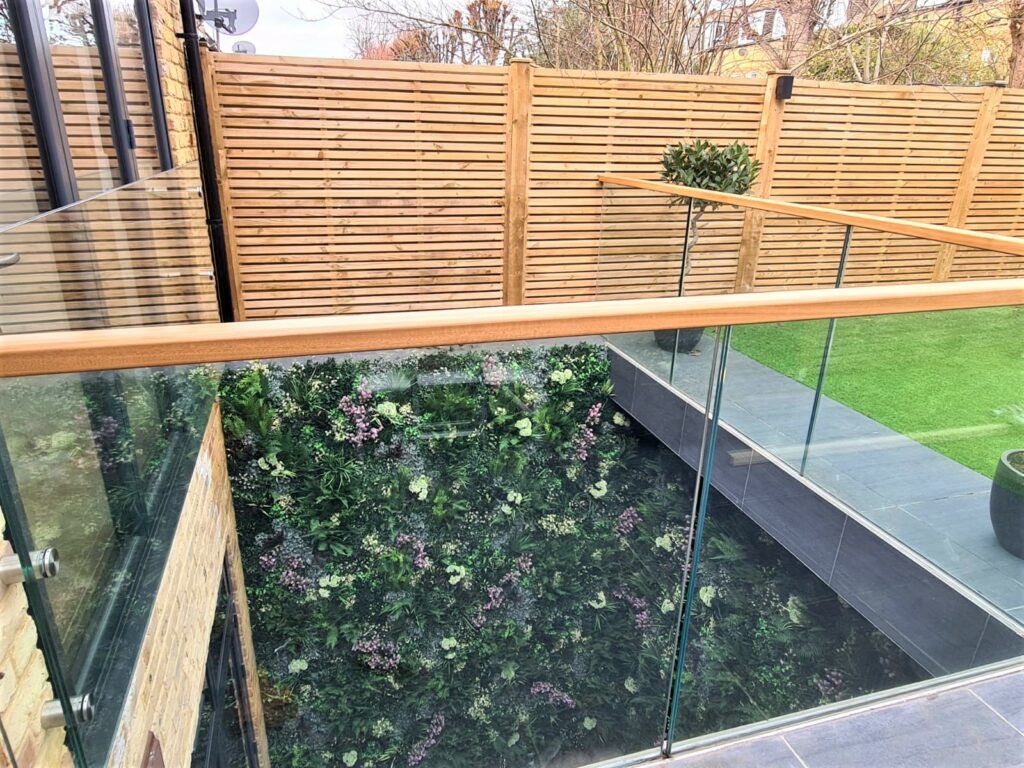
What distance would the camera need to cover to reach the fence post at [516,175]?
4738mm

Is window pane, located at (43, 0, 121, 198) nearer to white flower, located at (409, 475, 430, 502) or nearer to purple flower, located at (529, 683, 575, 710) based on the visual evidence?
white flower, located at (409, 475, 430, 502)

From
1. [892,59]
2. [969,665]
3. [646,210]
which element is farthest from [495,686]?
[892,59]

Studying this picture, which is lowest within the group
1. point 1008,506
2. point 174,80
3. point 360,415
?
point 1008,506

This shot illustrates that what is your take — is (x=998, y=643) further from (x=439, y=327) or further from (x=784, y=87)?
(x=784, y=87)

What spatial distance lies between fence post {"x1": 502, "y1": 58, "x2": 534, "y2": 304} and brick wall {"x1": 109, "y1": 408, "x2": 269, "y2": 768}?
144 inches

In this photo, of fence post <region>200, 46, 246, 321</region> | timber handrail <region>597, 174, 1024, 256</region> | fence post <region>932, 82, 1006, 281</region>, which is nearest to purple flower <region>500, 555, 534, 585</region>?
timber handrail <region>597, 174, 1024, 256</region>

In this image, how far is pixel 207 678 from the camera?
75.9 inches

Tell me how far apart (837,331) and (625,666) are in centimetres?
95

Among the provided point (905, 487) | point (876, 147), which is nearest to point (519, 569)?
point (905, 487)

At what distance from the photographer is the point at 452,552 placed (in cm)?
129

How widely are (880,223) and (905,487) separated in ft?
4.86

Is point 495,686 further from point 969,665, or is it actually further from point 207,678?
point 969,665

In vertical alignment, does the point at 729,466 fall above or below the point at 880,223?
below

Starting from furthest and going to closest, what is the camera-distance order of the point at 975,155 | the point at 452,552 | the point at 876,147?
the point at 975,155
the point at 876,147
the point at 452,552
